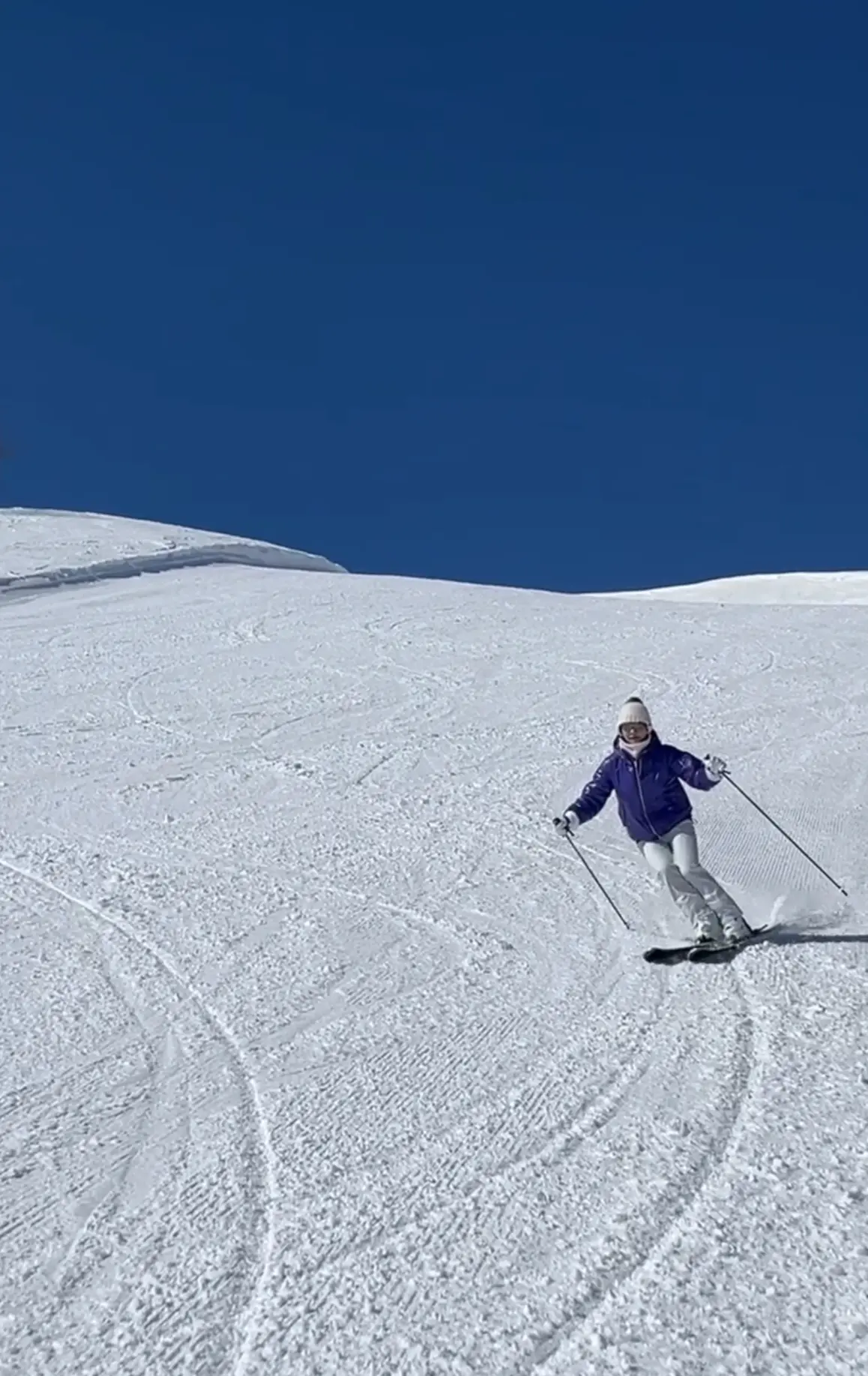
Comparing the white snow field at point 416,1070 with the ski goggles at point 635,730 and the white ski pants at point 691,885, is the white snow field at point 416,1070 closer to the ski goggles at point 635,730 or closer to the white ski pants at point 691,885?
the white ski pants at point 691,885

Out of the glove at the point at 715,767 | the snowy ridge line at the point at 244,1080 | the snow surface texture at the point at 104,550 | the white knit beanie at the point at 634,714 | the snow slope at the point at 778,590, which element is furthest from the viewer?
the snow slope at the point at 778,590

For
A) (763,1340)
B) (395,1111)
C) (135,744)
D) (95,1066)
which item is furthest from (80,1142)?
(135,744)

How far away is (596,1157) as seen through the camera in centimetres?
407

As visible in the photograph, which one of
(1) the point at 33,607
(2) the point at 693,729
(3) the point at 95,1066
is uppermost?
(1) the point at 33,607

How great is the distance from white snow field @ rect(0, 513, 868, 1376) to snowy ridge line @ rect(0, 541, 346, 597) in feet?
46.8

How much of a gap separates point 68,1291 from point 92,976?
279 centimetres

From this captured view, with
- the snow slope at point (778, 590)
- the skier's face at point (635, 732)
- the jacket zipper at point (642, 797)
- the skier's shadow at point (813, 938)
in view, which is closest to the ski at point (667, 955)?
the skier's shadow at point (813, 938)

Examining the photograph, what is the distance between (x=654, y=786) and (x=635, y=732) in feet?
1.10

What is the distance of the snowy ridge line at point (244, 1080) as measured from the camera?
3.22 m

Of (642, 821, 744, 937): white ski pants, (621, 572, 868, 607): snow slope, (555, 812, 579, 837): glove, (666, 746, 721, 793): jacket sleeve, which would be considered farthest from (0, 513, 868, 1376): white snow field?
(621, 572, 868, 607): snow slope

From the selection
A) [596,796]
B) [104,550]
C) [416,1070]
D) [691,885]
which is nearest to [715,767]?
[691,885]

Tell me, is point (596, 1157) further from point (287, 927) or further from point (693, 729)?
point (693, 729)

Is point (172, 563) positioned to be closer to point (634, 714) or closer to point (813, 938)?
point (634, 714)

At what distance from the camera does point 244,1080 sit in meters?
4.80
